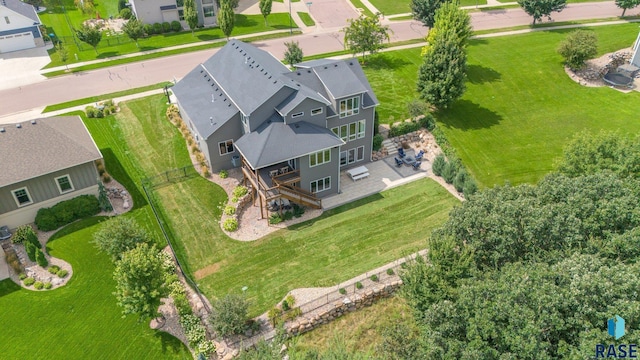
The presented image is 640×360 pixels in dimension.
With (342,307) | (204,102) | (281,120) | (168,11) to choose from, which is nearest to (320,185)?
(281,120)

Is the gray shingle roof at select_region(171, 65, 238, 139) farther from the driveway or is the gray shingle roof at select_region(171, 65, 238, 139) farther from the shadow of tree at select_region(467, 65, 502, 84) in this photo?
the shadow of tree at select_region(467, 65, 502, 84)

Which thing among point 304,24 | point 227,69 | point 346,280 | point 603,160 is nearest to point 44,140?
point 227,69

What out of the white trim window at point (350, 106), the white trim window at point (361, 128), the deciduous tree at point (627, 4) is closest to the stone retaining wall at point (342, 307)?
the white trim window at point (361, 128)

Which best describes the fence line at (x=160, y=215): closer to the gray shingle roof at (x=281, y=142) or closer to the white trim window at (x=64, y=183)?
the white trim window at (x=64, y=183)

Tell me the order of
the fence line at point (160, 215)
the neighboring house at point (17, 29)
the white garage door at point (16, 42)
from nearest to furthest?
the fence line at point (160, 215) < the neighboring house at point (17, 29) < the white garage door at point (16, 42)

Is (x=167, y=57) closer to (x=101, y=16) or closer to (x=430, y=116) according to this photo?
(x=101, y=16)

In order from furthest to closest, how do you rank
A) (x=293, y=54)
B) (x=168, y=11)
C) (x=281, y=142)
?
1. (x=168, y=11)
2. (x=293, y=54)
3. (x=281, y=142)

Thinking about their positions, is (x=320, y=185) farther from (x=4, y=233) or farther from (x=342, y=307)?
(x=4, y=233)
